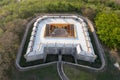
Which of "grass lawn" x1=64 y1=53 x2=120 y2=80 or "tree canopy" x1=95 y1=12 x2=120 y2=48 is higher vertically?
"tree canopy" x1=95 y1=12 x2=120 y2=48

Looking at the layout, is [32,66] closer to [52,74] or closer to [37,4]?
[52,74]

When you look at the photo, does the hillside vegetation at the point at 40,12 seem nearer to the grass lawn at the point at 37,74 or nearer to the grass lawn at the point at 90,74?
the grass lawn at the point at 37,74

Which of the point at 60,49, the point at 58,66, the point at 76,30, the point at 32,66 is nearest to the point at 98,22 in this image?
the point at 76,30

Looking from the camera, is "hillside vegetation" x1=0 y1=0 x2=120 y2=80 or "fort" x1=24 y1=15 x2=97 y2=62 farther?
"fort" x1=24 y1=15 x2=97 y2=62

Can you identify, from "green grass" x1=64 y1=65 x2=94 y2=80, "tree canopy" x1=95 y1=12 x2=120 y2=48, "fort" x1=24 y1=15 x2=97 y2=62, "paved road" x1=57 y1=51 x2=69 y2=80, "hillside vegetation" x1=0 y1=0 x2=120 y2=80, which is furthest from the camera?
"tree canopy" x1=95 y1=12 x2=120 y2=48

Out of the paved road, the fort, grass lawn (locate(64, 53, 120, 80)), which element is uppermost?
the fort

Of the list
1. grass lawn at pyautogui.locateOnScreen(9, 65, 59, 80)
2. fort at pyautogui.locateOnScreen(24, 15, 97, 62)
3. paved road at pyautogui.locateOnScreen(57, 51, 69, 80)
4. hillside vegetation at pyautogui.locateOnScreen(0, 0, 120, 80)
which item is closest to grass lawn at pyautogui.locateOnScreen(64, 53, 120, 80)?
paved road at pyautogui.locateOnScreen(57, 51, 69, 80)

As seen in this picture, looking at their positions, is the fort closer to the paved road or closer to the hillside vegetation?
the paved road

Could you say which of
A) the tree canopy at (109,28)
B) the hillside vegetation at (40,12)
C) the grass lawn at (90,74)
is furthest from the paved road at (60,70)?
the tree canopy at (109,28)

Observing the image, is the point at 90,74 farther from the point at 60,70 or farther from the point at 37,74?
the point at 37,74
